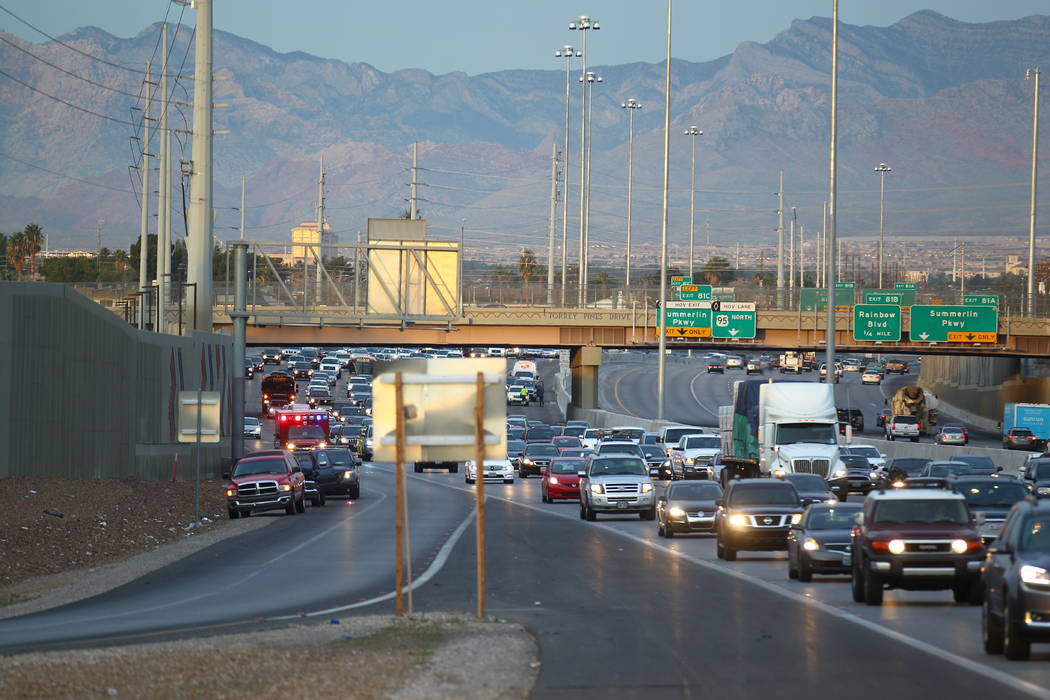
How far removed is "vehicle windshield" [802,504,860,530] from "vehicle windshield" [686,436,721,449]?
3581 cm

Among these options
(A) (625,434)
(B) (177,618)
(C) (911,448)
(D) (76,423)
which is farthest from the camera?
(A) (625,434)

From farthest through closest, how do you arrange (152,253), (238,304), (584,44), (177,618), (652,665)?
1. (152,253)
2. (584,44)
3. (238,304)
4. (177,618)
5. (652,665)

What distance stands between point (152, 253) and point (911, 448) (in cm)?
12421

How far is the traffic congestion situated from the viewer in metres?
19.8

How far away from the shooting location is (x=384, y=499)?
2188 inches

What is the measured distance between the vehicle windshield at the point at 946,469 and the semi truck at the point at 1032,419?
31.5m

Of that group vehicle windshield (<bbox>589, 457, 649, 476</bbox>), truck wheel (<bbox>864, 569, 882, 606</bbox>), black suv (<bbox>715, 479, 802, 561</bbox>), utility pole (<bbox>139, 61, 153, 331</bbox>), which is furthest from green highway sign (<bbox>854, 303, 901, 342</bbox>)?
truck wheel (<bbox>864, 569, 882, 606</bbox>)

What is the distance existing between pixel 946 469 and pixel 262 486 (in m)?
20.0

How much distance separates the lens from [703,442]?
6347cm

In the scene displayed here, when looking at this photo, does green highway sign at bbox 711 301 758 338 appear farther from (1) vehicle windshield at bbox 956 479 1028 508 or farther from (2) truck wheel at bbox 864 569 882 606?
(2) truck wheel at bbox 864 569 882 606

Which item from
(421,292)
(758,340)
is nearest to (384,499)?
(421,292)

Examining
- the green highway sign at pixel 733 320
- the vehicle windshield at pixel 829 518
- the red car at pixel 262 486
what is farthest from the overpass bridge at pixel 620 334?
the vehicle windshield at pixel 829 518

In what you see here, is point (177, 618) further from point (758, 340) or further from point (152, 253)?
point (152, 253)

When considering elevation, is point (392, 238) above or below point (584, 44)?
below
